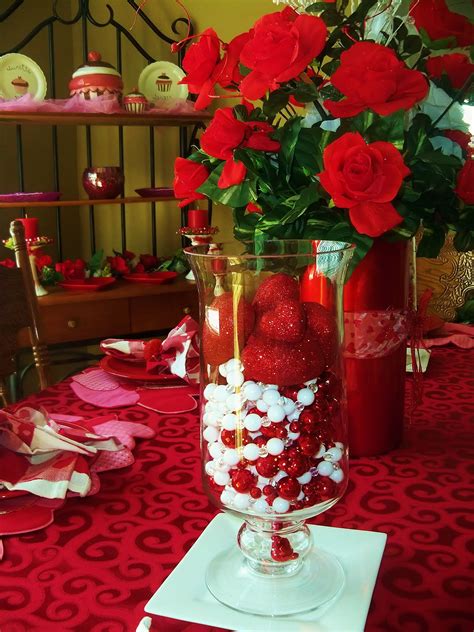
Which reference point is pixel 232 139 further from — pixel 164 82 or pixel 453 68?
pixel 164 82

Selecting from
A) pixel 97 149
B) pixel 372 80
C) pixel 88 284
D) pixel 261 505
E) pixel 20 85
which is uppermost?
pixel 20 85

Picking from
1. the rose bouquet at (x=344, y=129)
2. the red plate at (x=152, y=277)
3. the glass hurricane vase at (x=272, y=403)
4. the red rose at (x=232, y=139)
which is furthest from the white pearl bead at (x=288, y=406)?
the red plate at (x=152, y=277)

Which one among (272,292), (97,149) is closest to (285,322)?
(272,292)

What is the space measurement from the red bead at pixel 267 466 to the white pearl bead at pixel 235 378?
0.19 feet

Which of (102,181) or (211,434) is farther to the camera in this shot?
(102,181)

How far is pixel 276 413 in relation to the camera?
1.73ft

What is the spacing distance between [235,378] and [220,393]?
18mm

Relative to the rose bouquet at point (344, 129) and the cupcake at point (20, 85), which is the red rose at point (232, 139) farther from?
the cupcake at point (20, 85)

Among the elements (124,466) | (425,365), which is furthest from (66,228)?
(124,466)

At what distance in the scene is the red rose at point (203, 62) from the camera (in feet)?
2.72

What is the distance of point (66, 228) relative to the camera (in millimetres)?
3514

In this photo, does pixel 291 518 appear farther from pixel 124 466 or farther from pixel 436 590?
pixel 124 466

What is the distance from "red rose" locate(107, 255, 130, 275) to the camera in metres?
2.88

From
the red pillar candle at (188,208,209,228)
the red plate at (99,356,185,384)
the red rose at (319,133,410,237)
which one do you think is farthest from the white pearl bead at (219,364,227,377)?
the red pillar candle at (188,208,209,228)
